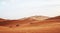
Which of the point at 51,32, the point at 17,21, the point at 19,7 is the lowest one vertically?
the point at 51,32

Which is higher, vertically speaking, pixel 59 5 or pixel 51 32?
pixel 59 5

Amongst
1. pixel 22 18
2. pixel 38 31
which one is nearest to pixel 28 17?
pixel 22 18

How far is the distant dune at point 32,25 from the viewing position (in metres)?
0.81

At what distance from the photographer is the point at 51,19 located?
84 cm

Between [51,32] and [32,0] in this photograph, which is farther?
[32,0]

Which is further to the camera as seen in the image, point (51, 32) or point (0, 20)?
point (0, 20)

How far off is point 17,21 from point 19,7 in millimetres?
111

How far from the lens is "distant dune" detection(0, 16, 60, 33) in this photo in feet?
2.65

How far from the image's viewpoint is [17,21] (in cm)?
91

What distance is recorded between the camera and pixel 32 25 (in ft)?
2.80

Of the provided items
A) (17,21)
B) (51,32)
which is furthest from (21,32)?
(51,32)

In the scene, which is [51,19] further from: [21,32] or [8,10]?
[8,10]

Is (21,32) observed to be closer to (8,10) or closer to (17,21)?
(17,21)

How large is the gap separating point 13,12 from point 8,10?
0.05m
